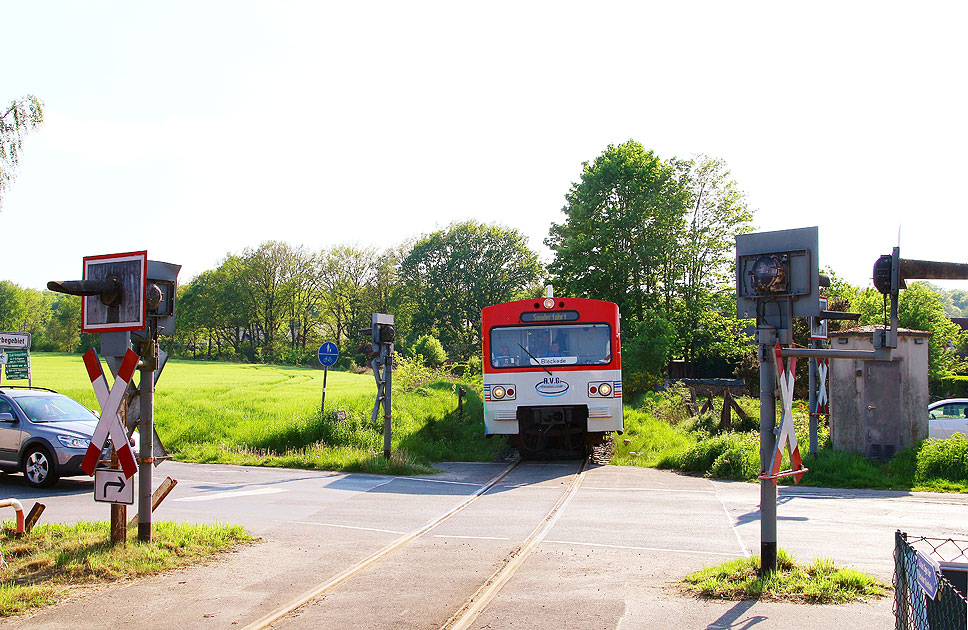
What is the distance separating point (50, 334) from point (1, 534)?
260 ft

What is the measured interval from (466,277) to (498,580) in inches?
2461

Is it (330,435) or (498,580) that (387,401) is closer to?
(330,435)

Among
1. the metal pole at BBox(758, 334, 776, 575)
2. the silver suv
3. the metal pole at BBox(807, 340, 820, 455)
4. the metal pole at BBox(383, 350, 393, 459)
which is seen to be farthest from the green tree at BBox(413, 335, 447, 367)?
the metal pole at BBox(758, 334, 776, 575)

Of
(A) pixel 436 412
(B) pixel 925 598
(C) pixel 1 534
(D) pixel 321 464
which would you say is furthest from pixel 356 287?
(B) pixel 925 598

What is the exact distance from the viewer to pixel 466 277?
69.0m

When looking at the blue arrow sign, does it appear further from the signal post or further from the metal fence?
the metal fence

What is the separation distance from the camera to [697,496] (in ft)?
40.1

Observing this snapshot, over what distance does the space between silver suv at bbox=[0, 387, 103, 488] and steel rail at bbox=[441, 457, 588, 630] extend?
7450 mm

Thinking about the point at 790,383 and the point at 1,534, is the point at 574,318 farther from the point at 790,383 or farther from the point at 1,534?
the point at 1,534

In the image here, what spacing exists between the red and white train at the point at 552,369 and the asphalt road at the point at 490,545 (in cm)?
156

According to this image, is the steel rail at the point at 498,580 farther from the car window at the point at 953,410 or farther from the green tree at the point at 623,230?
the green tree at the point at 623,230

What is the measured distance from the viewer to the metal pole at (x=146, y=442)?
7.50 metres

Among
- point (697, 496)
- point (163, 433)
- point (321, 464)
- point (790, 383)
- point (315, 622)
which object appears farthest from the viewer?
point (163, 433)

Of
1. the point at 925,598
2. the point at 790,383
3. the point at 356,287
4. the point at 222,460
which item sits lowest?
the point at 222,460
